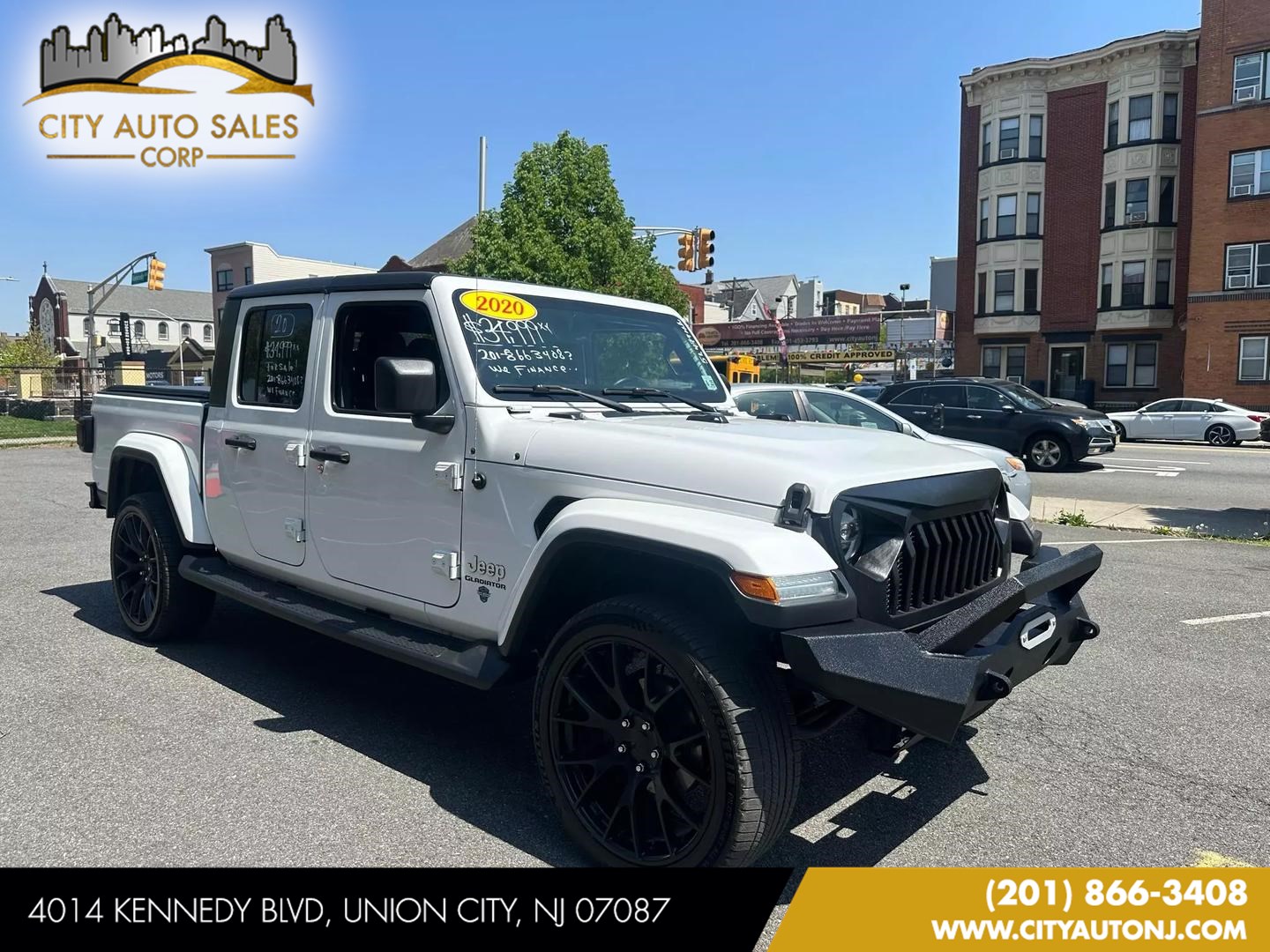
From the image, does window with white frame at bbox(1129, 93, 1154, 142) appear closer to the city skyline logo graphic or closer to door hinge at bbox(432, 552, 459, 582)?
the city skyline logo graphic

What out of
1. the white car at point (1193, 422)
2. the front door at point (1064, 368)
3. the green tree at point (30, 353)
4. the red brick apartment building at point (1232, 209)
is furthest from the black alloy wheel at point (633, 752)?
the green tree at point (30, 353)

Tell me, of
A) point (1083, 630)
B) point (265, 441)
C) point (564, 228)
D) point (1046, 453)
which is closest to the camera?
point (1083, 630)

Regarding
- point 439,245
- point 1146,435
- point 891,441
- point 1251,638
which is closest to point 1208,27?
point 1146,435

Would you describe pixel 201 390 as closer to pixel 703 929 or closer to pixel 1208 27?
pixel 703 929

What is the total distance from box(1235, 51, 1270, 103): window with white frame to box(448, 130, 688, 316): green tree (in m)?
20.8

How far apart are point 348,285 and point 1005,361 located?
4033 centimetres

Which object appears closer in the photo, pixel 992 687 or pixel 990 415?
pixel 992 687

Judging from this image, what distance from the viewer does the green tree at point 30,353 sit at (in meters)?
58.4

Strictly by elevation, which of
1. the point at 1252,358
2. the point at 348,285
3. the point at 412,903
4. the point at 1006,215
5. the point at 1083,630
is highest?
the point at 1006,215

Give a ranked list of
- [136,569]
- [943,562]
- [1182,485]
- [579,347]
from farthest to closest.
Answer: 1. [1182,485]
2. [136,569]
3. [579,347]
4. [943,562]

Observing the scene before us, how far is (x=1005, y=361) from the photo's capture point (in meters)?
41.0

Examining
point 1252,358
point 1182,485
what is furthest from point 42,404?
point 1252,358

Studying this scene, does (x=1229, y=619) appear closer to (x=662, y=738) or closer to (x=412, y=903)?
(x=662, y=738)

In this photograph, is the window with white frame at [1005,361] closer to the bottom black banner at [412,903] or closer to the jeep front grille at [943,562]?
the jeep front grille at [943,562]
